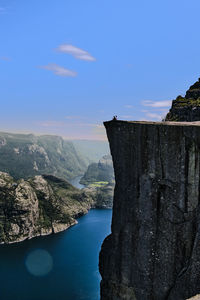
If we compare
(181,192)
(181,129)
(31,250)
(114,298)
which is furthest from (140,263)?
(31,250)

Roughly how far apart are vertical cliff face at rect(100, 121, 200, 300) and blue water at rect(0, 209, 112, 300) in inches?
3413

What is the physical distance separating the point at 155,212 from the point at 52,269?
12129cm

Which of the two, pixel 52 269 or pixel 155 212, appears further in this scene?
pixel 52 269

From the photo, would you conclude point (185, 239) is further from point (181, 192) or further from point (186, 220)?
point (181, 192)

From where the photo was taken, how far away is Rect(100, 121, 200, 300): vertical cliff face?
19.3 meters

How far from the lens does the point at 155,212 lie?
69.1ft

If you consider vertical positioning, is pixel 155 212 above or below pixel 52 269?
above

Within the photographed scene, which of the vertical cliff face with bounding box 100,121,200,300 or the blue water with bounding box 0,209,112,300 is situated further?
the blue water with bounding box 0,209,112,300

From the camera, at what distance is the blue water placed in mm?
99812

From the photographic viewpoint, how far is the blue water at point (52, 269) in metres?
99.8

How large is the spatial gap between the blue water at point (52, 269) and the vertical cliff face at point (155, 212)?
86.7m

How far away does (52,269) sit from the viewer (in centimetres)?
12419

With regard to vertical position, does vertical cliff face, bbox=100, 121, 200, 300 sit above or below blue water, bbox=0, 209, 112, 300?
above

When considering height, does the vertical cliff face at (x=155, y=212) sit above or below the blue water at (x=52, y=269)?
above
